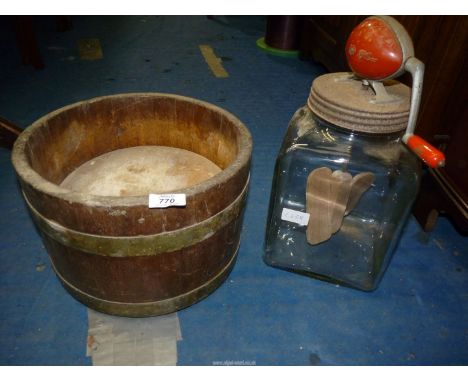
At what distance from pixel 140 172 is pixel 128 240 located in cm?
62

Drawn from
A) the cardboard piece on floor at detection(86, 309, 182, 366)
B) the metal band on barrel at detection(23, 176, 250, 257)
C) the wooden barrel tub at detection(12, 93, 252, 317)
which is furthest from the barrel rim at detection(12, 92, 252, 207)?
the cardboard piece on floor at detection(86, 309, 182, 366)

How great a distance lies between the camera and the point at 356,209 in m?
2.34

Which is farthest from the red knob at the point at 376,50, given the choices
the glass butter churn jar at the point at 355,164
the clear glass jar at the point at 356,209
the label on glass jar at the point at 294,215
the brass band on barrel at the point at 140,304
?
the brass band on barrel at the point at 140,304

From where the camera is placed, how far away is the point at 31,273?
1.92 meters

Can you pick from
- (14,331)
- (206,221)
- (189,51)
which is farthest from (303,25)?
(14,331)

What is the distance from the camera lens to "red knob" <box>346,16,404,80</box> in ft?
4.33

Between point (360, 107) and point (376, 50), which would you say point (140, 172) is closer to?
point (360, 107)

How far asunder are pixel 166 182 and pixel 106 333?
74cm

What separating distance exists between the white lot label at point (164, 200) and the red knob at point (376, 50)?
0.84 m

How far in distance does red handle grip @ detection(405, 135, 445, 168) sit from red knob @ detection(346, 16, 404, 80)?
0.26 m

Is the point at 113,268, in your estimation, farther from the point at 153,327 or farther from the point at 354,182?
the point at 354,182

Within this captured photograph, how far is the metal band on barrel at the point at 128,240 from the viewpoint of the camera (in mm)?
1325

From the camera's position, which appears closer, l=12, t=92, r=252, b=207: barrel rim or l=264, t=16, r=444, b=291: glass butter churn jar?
l=12, t=92, r=252, b=207: barrel rim

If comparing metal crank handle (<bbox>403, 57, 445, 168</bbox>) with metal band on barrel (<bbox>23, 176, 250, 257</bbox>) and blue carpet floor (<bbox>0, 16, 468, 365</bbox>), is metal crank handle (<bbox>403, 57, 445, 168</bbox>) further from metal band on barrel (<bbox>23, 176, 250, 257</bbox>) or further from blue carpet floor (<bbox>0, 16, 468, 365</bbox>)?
blue carpet floor (<bbox>0, 16, 468, 365</bbox>)
